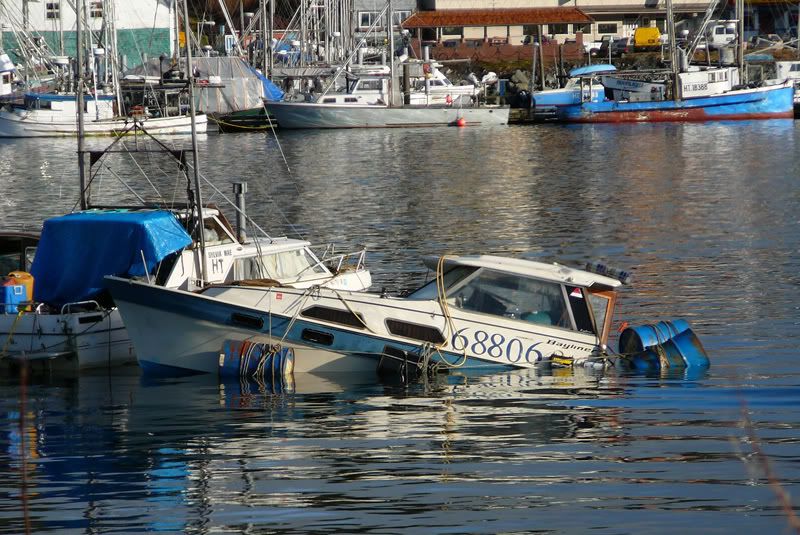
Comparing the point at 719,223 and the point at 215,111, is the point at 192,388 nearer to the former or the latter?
the point at 719,223

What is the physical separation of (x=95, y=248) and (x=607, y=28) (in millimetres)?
105069

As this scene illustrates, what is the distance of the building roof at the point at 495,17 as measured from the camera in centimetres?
11750

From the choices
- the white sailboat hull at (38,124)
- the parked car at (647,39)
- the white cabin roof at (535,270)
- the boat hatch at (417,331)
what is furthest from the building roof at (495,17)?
the boat hatch at (417,331)

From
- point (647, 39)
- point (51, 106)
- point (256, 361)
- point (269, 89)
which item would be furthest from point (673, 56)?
point (256, 361)

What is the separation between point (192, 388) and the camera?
20.9 metres

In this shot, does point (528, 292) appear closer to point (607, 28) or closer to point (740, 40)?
point (740, 40)

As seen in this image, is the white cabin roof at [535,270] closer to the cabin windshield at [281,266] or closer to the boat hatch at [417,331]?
the boat hatch at [417,331]

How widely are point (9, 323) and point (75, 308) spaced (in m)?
1.13

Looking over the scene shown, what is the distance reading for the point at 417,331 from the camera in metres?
21.2

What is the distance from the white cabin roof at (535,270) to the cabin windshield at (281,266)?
10.6 ft

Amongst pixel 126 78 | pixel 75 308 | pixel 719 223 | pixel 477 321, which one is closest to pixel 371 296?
pixel 477 321

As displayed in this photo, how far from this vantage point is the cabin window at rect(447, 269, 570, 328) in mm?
21344

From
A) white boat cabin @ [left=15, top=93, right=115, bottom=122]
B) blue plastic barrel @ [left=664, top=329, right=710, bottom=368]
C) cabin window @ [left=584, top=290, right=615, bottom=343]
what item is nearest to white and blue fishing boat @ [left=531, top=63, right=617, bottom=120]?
white boat cabin @ [left=15, top=93, right=115, bottom=122]

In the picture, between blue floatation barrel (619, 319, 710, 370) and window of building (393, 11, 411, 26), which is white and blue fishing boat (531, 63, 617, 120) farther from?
blue floatation barrel (619, 319, 710, 370)
